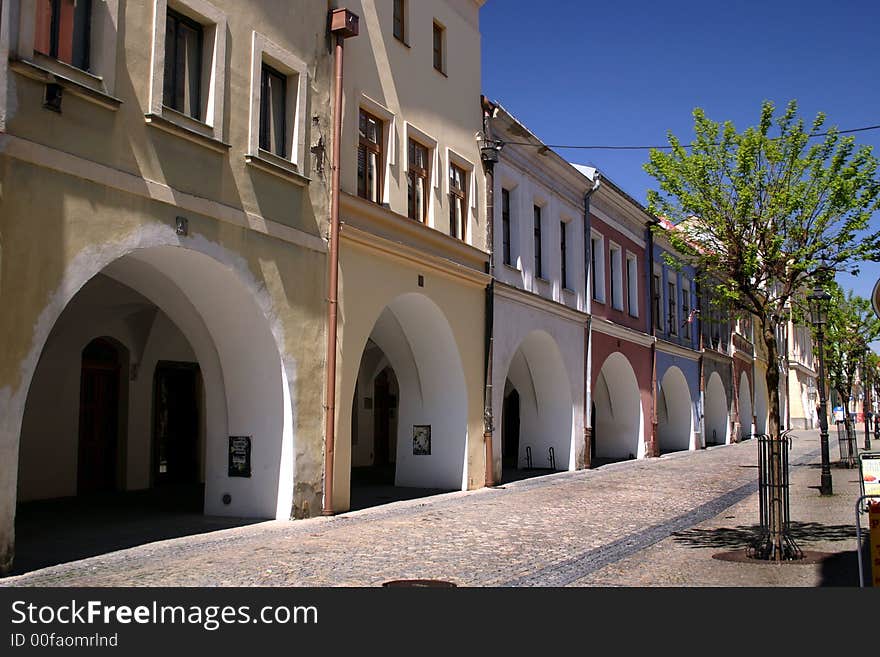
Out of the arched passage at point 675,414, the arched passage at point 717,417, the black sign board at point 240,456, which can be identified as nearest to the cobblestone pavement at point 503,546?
the black sign board at point 240,456

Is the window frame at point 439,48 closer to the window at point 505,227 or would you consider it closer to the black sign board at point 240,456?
the window at point 505,227

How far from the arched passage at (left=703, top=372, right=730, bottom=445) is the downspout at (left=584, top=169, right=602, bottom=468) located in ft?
54.7

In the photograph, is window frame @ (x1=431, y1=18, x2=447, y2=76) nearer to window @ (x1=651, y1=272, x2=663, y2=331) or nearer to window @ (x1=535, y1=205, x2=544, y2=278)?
window @ (x1=535, y1=205, x2=544, y2=278)

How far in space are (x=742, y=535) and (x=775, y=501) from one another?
220 cm

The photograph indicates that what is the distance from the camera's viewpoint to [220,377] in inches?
504

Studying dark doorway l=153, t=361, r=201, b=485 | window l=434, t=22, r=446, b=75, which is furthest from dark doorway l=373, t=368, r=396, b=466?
window l=434, t=22, r=446, b=75

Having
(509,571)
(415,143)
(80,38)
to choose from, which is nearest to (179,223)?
(80,38)

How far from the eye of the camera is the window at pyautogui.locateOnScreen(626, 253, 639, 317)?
94.4ft

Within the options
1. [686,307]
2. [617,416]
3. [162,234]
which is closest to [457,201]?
[162,234]

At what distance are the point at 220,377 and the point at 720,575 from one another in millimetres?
7236

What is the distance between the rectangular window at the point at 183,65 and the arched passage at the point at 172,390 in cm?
185

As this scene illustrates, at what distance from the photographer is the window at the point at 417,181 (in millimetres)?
16141

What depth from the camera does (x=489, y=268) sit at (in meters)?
18.7

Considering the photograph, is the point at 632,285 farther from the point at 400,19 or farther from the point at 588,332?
the point at 400,19
